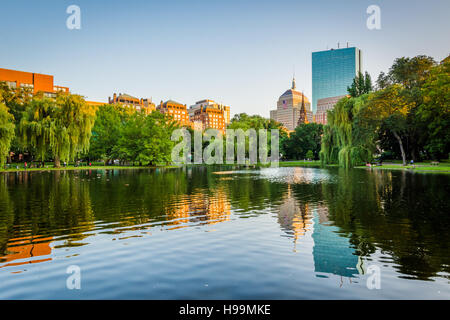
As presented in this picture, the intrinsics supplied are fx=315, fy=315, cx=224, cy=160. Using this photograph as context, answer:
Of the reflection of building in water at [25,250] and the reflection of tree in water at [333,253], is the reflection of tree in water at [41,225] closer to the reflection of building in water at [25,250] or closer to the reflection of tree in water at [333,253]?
the reflection of building in water at [25,250]

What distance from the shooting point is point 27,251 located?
25.0ft

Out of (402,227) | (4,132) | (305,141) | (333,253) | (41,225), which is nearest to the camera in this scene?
(333,253)

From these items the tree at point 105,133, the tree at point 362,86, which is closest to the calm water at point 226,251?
the tree at point 105,133

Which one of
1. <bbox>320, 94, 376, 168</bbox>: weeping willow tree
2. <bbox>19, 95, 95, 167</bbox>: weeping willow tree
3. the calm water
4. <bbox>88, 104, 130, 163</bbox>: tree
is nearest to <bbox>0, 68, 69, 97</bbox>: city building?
<bbox>88, 104, 130, 163</bbox>: tree

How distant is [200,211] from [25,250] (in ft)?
22.5

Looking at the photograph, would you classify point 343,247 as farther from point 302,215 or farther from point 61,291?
point 61,291

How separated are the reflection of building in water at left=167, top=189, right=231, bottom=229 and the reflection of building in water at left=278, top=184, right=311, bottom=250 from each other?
218 cm

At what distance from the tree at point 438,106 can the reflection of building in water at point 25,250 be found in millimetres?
44764

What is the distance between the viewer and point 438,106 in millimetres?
41625

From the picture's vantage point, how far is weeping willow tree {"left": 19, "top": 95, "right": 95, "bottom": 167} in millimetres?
45500

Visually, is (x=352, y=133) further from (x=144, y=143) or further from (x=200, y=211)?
(x=200, y=211)

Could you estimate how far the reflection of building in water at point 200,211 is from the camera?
1142 centimetres

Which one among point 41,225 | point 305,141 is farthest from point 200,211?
point 305,141
